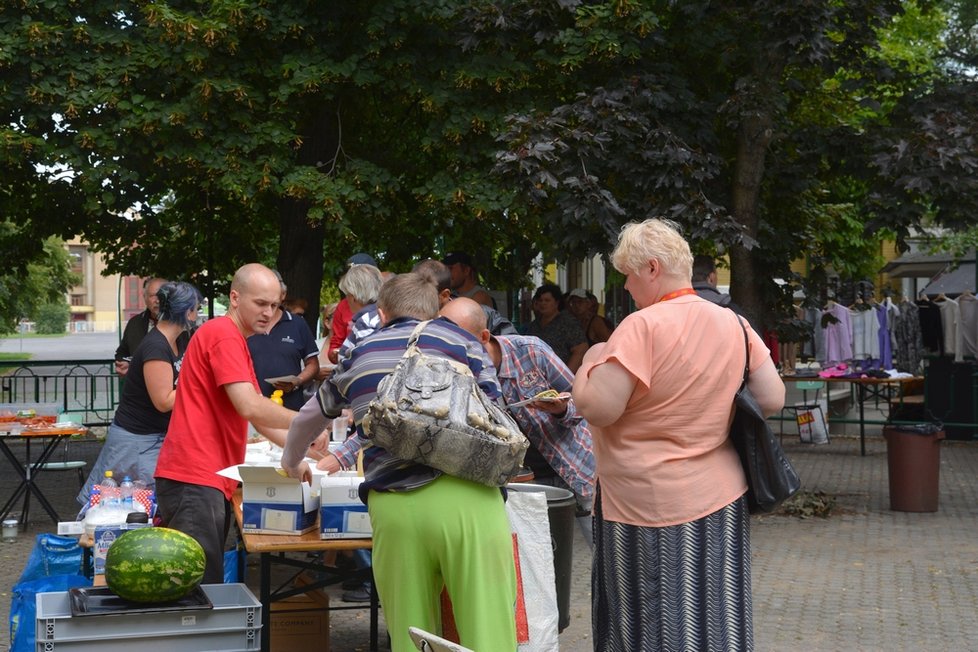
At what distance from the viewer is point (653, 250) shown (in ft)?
14.9

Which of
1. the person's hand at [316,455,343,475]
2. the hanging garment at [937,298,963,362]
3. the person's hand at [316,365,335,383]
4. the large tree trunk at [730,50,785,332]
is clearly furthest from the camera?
the hanging garment at [937,298,963,362]

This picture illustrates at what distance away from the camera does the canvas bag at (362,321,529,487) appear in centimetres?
416

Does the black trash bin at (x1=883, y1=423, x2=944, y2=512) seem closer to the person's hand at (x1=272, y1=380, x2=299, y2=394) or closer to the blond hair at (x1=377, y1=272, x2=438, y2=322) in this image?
the person's hand at (x1=272, y1=380, x2=299, y2=394)

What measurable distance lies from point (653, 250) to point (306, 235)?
37.3 feet

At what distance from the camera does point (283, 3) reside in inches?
532

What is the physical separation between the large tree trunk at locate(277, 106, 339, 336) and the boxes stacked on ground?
10518 millimetres

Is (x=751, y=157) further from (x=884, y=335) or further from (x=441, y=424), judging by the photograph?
(x=884, y=335)

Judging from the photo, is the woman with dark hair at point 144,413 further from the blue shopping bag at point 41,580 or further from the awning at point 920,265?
the awning at point 920,265

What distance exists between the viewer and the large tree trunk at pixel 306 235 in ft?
50.0

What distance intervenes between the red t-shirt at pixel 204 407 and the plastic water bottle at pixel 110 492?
1.05 metres

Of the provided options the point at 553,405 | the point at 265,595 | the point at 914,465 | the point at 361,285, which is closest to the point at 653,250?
the point at 553,405

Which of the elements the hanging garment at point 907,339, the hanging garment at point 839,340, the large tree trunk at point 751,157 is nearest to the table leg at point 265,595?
the large tree trunk at point 751,157

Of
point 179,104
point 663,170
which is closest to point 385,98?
point 179,104

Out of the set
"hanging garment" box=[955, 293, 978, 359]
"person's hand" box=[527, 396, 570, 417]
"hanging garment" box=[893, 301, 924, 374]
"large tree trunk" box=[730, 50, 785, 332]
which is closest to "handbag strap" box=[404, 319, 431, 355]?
"person's hand" box=[527, 396, 570, 417]
